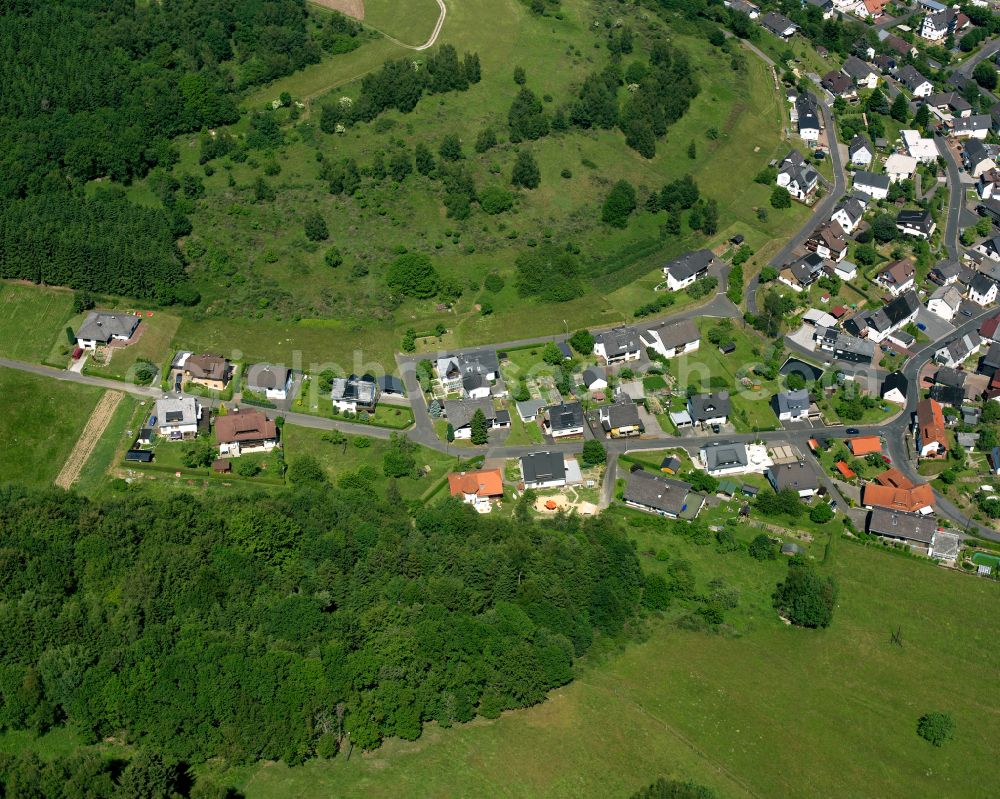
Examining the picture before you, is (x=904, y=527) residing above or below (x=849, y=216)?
below

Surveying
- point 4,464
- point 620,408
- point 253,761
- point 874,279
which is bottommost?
point 4,464

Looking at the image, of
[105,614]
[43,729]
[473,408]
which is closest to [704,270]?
[473,408]

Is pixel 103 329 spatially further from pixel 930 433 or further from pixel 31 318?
pixel 930 433

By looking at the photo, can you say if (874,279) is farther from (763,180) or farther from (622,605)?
(622,605)

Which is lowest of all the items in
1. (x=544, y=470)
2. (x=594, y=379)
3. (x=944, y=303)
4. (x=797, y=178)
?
(x=544, y=470)

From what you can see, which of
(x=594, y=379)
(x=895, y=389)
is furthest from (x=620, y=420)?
(x=895, y=389)

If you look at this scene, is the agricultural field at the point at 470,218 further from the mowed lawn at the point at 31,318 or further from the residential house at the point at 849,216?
the mowed lawn at the point at 31,318
